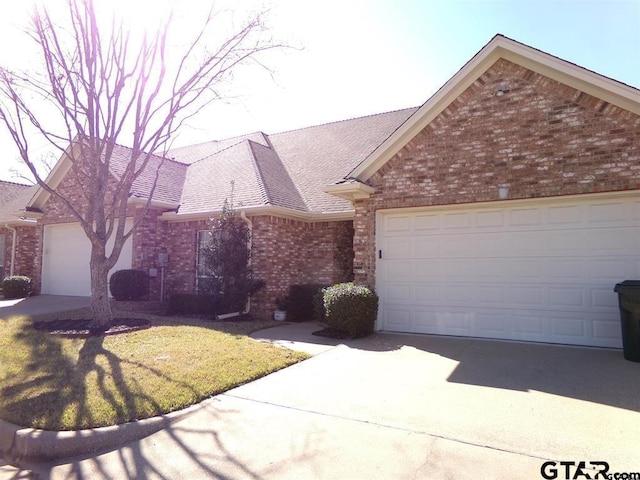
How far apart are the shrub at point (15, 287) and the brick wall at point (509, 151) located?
13591mm

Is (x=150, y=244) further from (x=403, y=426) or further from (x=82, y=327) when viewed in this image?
(x=403, y=426)

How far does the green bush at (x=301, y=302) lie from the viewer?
12125mm

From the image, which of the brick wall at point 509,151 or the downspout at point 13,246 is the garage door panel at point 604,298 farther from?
the downspout at point 13,246

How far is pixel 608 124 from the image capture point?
7.60 metres

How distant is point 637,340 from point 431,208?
4278 mm

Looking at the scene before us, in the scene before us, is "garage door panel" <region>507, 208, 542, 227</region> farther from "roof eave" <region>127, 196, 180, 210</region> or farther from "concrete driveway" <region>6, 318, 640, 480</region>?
"roof eave" <region>127, 196, 180, 210</region>

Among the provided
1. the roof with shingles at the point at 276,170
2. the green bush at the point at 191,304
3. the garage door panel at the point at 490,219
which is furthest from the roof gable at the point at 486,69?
the green bush at the point at 191,304

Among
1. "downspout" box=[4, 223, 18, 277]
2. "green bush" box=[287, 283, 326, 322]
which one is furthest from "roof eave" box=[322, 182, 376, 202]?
"downspout" box=[4, 223, 18, 277]

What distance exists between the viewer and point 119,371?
6.15m

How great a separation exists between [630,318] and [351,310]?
4.73 meters

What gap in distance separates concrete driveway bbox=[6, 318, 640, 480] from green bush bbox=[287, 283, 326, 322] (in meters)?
5.45

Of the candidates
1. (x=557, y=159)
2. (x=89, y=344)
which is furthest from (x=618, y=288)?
(x=89, y=344)

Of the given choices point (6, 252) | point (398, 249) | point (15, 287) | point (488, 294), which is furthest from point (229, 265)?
point (6, 252)

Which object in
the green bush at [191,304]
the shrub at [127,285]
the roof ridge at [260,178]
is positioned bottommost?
the green bush at [191,304]
